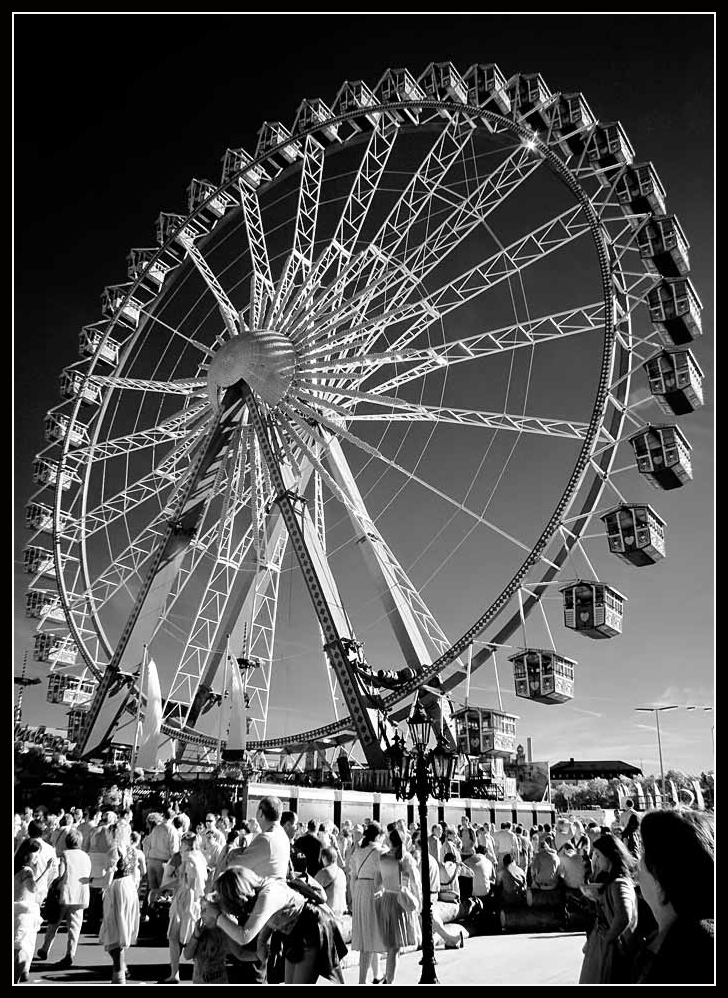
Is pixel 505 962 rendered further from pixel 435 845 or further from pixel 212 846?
pixel 212 846

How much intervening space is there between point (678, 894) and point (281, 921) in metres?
2.46

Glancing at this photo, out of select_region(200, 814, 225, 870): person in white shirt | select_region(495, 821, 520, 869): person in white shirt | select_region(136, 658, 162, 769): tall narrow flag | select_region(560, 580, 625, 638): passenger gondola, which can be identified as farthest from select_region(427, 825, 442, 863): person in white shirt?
select_region(136, 658, 162, 769): tall narrow flag

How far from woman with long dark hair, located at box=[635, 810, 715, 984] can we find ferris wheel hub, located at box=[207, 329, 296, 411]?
65.7ft

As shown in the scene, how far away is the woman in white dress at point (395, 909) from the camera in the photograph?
8.12 metres

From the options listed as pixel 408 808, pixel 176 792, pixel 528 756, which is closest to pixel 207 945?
pixel 176 792

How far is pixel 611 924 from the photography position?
470cm

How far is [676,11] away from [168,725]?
1084 inches

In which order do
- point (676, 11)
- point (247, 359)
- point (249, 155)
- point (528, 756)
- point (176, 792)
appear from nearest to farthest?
point (676, 11) < point (176, 792) < point (247, 359) < point (249, 155) < point (528, 756)

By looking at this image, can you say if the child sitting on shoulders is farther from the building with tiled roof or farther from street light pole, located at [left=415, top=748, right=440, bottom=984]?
the building with tiled roof

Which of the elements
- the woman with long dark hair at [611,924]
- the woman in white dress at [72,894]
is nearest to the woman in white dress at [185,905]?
the woman in white dress at [72,894]

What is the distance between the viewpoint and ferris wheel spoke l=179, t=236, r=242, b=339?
24.3 meters

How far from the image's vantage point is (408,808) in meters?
21.0

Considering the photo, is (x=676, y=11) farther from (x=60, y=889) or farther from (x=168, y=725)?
(x=168, y=725)

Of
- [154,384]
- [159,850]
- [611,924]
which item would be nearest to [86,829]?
[159,850]
